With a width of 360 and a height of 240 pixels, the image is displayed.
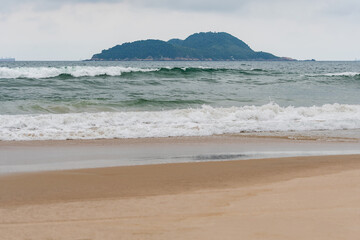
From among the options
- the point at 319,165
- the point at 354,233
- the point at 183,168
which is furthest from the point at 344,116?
the point at 354,233

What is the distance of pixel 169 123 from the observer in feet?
36.0

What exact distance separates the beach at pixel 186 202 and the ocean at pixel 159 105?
148 inches

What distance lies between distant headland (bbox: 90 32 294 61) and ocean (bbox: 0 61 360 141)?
336 feet

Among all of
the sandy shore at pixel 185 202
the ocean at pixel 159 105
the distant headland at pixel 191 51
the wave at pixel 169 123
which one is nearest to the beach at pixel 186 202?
the sandy shore at pixel 185 202

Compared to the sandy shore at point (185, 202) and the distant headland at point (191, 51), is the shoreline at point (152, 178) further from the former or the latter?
the distant headland at point (191, 51)

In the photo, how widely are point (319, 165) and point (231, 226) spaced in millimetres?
3228

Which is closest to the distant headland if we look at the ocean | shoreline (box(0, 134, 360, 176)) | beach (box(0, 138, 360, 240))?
the ocean

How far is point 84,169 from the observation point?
19.6 ft

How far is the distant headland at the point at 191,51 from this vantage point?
13175 cm

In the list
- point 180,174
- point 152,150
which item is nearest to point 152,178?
point 180,174

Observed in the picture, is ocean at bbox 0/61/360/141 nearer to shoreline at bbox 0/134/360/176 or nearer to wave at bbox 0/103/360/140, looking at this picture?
wave at bbox 0/103/360/140

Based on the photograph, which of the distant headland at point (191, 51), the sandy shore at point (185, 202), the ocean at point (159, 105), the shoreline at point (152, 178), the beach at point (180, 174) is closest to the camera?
the sandy shore at point (185, 202)

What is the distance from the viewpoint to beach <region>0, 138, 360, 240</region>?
338cm

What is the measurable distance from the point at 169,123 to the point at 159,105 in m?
5.00
